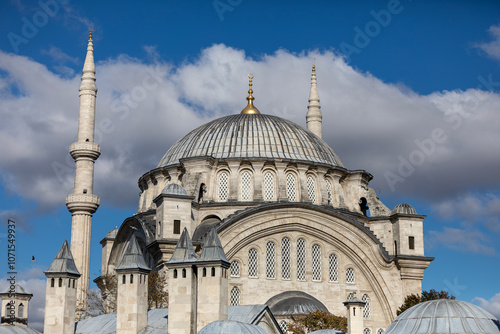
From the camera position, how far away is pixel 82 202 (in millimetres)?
42562

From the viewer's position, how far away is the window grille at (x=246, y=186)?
41472mm

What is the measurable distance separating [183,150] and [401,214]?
11154 mm

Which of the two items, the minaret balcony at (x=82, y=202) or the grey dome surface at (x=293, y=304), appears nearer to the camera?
the grey dome surface at (x=293, y=304)

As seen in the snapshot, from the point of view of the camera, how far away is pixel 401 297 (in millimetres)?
39969

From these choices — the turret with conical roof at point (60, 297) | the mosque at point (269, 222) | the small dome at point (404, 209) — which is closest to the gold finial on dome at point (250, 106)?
the mosque at point (269, 222)

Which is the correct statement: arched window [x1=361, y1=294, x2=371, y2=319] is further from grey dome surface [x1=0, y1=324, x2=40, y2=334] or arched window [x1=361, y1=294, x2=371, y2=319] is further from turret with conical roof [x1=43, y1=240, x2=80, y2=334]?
grey dome surface [x1=0, y1=324, x2=40, y2=334]

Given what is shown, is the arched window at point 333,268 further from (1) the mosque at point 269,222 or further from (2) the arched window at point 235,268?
(2) the arched window at point 235,268

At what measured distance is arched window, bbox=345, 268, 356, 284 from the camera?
40.3m

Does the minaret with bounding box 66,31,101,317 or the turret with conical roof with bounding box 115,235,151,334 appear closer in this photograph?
the turret with conical roof with bounding box 115,235,151,334

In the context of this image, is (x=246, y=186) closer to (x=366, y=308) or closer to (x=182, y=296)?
(x=366, y=308)

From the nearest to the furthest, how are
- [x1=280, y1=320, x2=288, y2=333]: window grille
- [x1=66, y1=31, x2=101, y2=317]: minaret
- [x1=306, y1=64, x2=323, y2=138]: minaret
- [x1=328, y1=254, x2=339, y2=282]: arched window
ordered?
[x1=280, y1=320, x2=288, y2=333]: window grille, [x1=328, y1=254, x2=339, y2=282]: arched window, [x1=66, y1=31, x2=101, y2=317]: minaret, [x1=306, y1=64, x2=323, y2=138]: minaret

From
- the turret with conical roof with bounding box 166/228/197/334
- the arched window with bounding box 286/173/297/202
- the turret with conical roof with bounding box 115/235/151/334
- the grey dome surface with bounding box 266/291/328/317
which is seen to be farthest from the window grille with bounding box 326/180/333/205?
the turret with conical roof with bounding box 166/228/197/334

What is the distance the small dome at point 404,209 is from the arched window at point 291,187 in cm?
457

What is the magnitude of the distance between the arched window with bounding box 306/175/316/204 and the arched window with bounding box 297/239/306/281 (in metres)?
3.08
